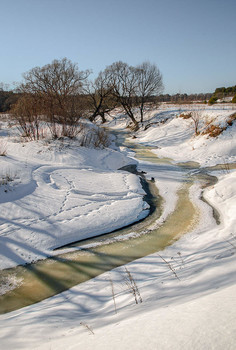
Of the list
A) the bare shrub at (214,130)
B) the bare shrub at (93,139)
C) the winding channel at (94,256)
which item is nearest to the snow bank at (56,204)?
the winding channel at (94,256)

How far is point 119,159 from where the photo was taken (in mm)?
13227

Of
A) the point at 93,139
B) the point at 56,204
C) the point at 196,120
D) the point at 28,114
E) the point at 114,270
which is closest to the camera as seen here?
the point at 114,270

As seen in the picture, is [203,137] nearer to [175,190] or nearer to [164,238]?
[175,190]

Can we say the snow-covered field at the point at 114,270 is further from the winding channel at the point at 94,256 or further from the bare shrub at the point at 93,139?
the bare shrub at the point at 93,139

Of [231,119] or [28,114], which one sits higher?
[28,114]

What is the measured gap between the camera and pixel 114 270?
442 cm

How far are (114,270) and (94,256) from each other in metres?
0.71

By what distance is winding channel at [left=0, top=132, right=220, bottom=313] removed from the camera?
13.1 ft

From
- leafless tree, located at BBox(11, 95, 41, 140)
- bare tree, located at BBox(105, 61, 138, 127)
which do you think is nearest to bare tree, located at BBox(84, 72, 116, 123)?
bare tree, located at BBox(105, 61, 138, 127)

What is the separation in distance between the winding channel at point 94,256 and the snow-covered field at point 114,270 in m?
0.23

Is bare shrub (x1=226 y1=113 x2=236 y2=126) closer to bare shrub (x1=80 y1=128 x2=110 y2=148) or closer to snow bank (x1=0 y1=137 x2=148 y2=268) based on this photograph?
bare shrub (x1=80 y1=128 x2=110 y2=148)

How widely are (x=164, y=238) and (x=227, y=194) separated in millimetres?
3045

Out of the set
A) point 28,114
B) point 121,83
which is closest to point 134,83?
point 121,83

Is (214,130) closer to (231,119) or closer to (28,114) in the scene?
(231,119)
